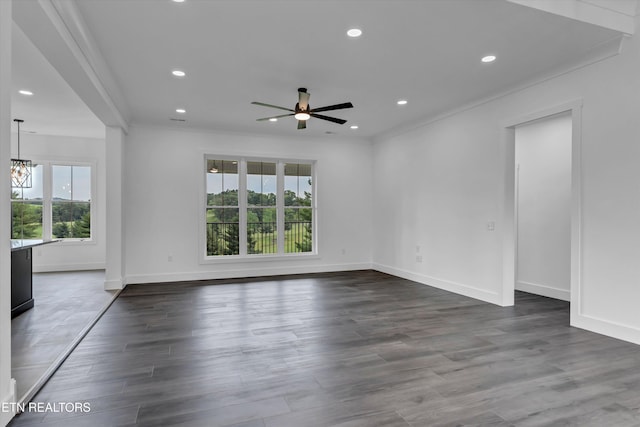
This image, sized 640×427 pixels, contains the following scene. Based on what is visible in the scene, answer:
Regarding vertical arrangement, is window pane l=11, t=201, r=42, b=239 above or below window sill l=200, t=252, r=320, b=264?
above

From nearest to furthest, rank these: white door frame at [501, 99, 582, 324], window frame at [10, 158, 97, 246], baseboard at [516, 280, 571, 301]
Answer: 1. white door frame at [501, 99, 582, 324]
2. baseboard at [516, 280, 571, 301]
3. window frame at [10, 158, 97, 246]

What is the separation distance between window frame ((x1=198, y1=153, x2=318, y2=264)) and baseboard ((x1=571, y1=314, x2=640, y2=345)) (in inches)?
188

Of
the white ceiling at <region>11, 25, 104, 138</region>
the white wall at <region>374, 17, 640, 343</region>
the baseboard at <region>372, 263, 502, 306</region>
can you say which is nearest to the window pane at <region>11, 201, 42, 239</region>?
the white ceiling at <region>11, 25, 104, 138</region>

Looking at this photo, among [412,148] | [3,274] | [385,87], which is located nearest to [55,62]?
[3,274]

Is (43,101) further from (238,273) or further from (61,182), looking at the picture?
(238,273)

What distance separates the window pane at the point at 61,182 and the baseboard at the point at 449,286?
23.6 feet

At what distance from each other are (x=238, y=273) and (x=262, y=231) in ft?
3.22

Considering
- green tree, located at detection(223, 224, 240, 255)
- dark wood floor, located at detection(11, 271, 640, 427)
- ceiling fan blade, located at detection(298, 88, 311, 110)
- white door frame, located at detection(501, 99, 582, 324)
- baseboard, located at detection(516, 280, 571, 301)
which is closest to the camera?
dark wood floor, located at detection(11, 271, 640, 427)

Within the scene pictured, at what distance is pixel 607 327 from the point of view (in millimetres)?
3713

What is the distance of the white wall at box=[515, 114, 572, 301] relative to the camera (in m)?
5.30

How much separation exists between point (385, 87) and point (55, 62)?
11.8ft

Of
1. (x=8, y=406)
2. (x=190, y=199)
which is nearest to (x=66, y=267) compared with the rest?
(x=190, y=199)

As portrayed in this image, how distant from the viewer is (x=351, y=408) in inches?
91.3

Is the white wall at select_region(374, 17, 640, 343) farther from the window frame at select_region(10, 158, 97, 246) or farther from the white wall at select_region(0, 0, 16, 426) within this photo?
the window frame at select_region(10, 158, 97, 246)
